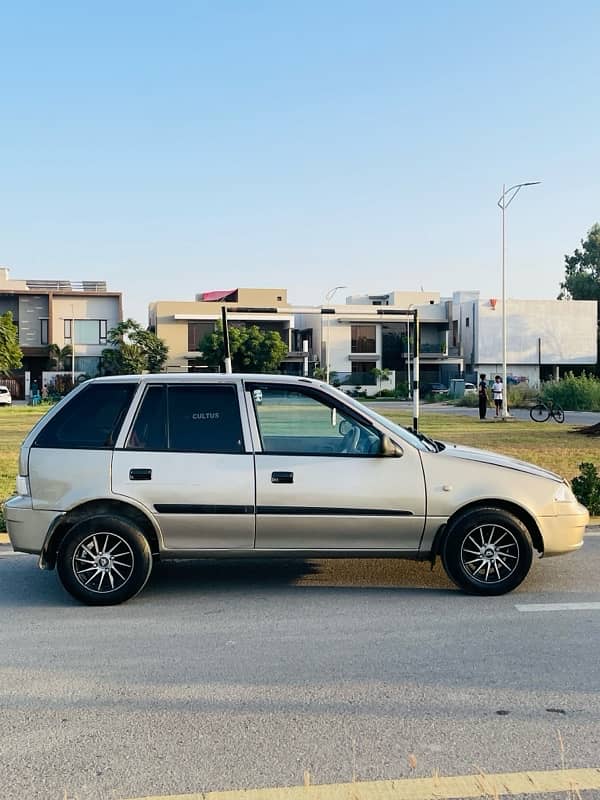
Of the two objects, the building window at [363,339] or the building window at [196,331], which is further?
the building window at [363,339]

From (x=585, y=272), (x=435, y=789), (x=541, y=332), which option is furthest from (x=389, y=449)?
(x=585, y=272)

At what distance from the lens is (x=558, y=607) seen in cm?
630

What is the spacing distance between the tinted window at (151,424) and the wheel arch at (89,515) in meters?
0.47

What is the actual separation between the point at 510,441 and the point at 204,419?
16355 mm

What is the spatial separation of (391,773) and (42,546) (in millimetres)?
3613

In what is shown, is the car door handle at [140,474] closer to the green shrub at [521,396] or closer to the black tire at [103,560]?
the black tire at [103,560]

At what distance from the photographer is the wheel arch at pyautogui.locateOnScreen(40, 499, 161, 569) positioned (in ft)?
20.8

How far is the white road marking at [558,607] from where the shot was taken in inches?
246

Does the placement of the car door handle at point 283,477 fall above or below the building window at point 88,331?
below

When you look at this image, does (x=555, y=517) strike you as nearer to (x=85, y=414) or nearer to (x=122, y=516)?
(x=122, y=516)

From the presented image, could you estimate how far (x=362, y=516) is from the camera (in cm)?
640

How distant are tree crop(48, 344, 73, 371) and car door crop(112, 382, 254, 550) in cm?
6601

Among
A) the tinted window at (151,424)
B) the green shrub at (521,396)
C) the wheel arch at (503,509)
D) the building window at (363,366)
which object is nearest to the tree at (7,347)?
the green shrub at (521,396)

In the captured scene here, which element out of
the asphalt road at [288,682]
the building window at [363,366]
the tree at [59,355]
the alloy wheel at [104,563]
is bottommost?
the asphalt road at [288,682]
